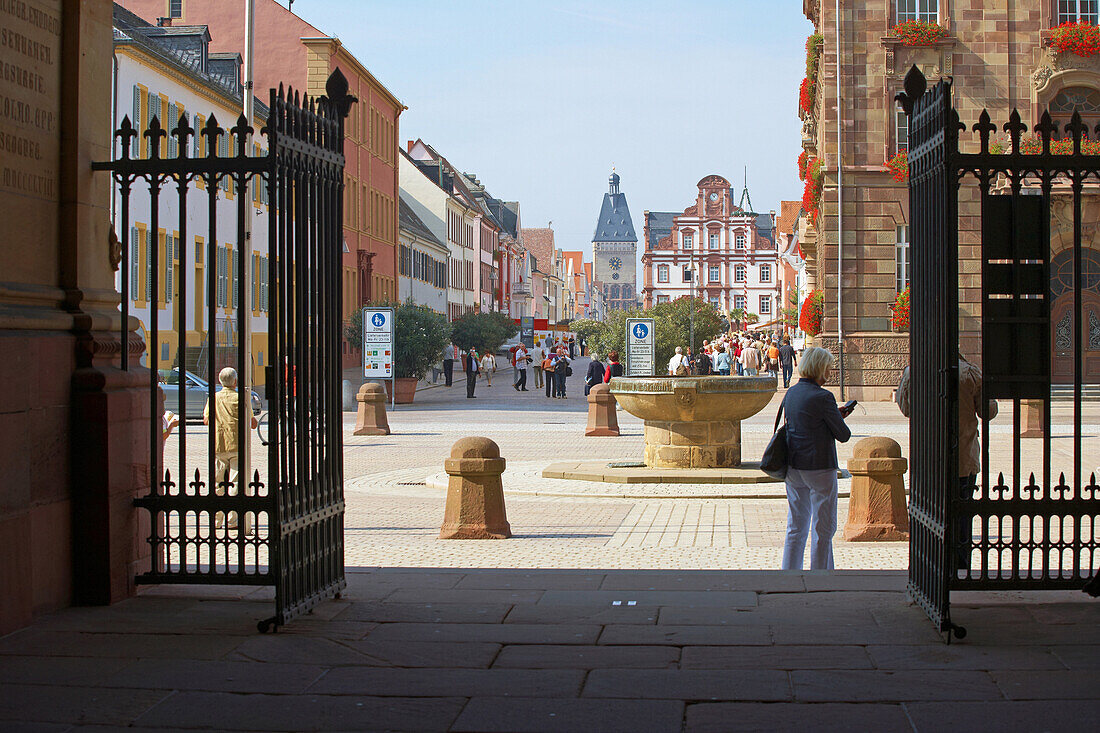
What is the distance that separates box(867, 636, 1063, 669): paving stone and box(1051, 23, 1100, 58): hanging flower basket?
33006 mm

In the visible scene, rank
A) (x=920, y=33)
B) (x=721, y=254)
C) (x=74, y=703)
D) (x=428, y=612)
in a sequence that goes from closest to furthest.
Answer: (x=74, y=703), (x=428, y=612), (x=920, y=33), (x=721, y=254)

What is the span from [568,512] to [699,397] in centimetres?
305

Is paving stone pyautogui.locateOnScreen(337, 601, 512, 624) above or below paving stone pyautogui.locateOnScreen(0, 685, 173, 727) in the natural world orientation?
above

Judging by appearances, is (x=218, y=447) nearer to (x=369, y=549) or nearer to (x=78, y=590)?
(x=369, y=549)

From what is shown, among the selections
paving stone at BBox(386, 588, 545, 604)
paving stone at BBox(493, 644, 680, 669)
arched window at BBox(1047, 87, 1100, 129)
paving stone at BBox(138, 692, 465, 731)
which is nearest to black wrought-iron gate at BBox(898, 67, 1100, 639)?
paving stone at BBox(493, 644, 680, 669)

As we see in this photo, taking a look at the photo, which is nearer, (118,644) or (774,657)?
(774,657)

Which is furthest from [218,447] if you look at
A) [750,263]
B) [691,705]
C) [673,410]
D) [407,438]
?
[750,263]

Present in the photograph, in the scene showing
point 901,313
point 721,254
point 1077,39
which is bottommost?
point 901,313

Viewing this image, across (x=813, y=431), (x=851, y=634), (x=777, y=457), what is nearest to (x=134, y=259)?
(x=777, y=457)

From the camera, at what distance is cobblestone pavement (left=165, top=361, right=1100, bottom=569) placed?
33.4 ft

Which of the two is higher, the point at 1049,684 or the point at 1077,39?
the point at 1077,39

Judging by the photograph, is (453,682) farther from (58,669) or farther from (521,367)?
(521,367)

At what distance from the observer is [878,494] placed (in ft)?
36.8

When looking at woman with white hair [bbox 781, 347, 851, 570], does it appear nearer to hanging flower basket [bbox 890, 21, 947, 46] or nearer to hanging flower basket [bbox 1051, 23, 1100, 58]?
hanging flower basket [bbox 890, 21, 947, 46]
